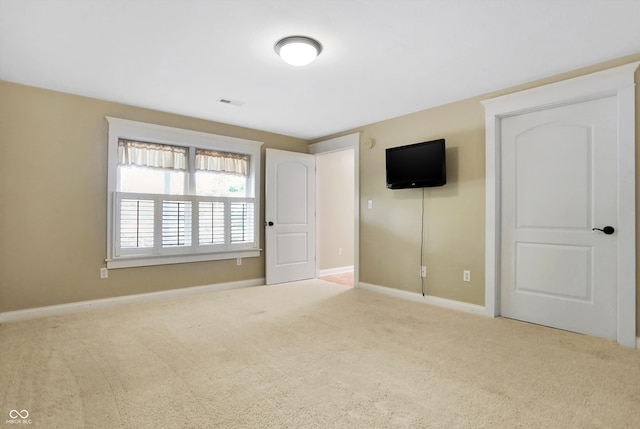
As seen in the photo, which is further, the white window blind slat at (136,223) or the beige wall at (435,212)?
the white window blind slat at (136,223)

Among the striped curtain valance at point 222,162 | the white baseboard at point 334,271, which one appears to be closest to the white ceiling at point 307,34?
the striped curtain valance at point 222,162

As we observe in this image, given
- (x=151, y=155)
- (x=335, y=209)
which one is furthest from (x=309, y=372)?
(x=335, y=209)

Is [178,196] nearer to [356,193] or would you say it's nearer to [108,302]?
[108,302]

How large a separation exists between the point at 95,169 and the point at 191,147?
114 centimetres

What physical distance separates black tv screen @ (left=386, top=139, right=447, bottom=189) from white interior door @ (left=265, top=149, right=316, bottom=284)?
1.65 metres

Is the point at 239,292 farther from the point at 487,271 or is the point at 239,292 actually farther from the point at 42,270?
the point at 487,271

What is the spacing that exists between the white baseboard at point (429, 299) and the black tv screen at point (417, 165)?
1331 millimetres

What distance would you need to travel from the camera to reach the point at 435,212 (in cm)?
A: 395

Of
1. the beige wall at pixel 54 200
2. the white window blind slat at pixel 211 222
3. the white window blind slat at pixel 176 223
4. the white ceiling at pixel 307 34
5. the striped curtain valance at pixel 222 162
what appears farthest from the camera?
the striped curtain valance at pixel 222 162

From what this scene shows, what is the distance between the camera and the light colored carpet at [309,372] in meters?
1.72

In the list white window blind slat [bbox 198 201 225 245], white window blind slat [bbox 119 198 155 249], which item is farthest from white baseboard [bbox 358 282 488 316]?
white window blind slat [bbox 119 198 155 249]

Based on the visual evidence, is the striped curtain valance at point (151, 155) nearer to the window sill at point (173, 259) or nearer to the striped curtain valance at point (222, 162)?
the striped curtain valance at point (222, 162)

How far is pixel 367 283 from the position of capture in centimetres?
474
